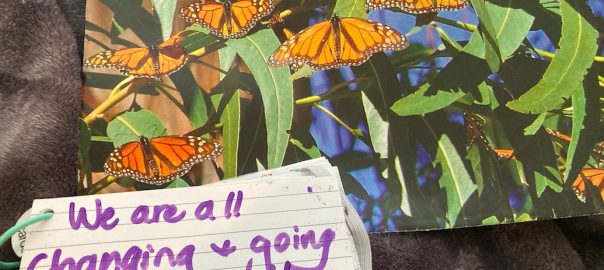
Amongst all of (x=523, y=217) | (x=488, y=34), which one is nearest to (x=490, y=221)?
(x=523, y=217)

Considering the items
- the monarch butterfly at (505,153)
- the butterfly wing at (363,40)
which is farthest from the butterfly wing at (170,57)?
the monarch butterfly at (505,153)

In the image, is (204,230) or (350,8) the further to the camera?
(350,8)

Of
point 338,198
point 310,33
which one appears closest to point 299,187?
point 338,198

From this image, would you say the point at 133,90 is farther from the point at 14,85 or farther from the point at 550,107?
the point at 550,107

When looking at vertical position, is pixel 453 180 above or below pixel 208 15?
below

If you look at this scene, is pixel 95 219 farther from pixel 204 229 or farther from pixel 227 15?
pixel 227 15

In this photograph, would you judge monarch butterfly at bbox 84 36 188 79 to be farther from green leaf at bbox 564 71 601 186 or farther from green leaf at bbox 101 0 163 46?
green leaf at bbox 564 71 601 186
